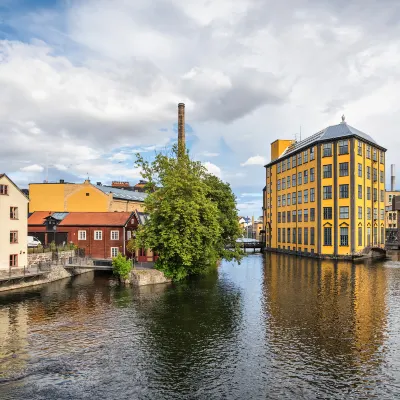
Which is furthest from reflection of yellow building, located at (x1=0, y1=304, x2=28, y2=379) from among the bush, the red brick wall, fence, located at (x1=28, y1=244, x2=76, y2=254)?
the red brick wall

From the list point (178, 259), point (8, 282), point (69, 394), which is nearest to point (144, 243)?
point (178, 259)

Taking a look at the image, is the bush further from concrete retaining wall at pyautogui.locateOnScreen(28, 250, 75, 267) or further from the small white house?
the small white house

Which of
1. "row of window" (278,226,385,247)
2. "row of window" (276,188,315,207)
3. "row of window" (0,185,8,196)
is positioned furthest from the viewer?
"row of window" (276,188,315,207)

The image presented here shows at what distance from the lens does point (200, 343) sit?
2266 centimetres

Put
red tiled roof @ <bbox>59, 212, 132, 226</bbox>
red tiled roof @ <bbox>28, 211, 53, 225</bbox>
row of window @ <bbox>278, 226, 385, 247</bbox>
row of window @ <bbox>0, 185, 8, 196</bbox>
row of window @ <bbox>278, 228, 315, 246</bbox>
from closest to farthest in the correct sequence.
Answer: row of window @ <bbox>0, 185, 8, 196</bbox> < red tiled roof @ <bbox>59, 212, 132, 226</bbox> < red tiled roof @ <bbox>28, 211, 53, 225</bbox> < row of window @ <bbox>278, 226, 385, 247</bbox> < row of window @ <bbox>278, 228, 315, 246</bbox>

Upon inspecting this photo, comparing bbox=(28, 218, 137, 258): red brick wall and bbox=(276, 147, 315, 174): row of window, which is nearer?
bbox=(28, 218, 137, 258): red brick wall

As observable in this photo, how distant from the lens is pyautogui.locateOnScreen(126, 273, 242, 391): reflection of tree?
1911cm

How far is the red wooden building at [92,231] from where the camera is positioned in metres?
56.7

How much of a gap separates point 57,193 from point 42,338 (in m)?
52.1

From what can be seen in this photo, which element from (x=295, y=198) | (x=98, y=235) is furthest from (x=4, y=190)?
(x=295, y=198)

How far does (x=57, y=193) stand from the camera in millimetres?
71062

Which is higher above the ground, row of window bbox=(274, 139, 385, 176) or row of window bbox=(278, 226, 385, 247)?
row of window bbox=(274, 139, 385, 176)

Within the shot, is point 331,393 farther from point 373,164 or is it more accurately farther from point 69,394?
point 373,164

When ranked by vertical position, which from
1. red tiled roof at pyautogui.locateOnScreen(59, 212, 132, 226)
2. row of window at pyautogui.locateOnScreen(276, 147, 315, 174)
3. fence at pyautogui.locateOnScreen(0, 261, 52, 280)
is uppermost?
row of window at pyautogui.locateOnScreen(276, 147, 315, 174)
